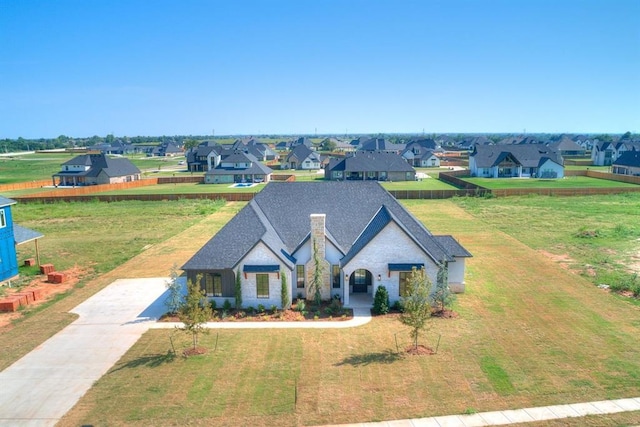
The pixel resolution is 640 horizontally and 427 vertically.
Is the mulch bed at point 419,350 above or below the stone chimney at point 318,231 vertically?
below

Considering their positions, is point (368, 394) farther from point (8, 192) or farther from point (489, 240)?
point (8, 192)

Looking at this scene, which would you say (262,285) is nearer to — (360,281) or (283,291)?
(283,291)

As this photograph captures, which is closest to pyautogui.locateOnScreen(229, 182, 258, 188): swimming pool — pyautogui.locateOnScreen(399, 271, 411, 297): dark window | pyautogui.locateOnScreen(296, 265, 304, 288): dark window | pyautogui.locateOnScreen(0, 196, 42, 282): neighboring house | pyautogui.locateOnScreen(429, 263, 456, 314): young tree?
pyautogui.locateOnScreen(0, 196, 42, 282): neighboring house

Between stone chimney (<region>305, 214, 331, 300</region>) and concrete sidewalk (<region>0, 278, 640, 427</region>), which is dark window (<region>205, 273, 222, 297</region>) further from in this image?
stone chimney (<region>305, 214, 331, 300</region>)

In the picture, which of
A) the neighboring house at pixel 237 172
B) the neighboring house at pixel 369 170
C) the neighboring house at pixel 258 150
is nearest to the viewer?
the neighboring house at pixel 369 170

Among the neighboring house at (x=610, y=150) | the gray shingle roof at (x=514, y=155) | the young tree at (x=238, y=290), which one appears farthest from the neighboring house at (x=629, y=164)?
the young tree at (x=238, y=290)

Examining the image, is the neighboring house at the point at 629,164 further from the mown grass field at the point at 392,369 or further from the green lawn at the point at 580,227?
the mown grass field at the point at 392,369

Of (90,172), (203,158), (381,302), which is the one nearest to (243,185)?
(203,158)
